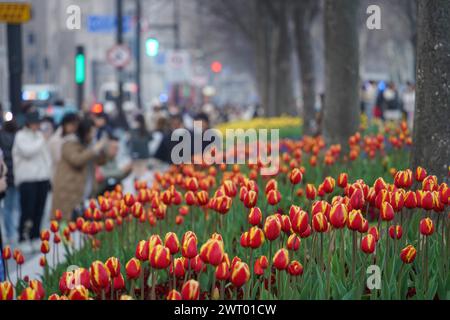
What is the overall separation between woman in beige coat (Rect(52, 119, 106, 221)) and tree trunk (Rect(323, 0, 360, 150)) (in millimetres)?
3092

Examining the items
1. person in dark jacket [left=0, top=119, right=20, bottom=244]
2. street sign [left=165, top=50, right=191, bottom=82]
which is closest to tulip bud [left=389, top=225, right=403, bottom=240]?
person in dark jacket [left=0, top=119, right=20, bottom=244]

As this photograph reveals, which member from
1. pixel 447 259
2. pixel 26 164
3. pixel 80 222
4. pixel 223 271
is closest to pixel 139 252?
pixel 223 271

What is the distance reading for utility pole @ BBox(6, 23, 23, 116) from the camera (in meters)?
13.3

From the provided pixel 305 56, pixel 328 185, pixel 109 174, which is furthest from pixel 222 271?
pixel 305 56

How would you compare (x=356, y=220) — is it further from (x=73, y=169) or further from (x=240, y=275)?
(x=73, y=169)

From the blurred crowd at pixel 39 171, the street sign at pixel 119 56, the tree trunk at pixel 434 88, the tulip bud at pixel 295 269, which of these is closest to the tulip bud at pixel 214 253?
the tulip bud at pixel 295 269

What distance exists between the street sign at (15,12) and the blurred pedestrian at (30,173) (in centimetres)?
122

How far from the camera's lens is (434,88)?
25.3 feet

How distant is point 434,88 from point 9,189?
7469mm

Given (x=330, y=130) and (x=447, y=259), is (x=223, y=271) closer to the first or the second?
(x=447, y=259)

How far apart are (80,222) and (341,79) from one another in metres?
7.16

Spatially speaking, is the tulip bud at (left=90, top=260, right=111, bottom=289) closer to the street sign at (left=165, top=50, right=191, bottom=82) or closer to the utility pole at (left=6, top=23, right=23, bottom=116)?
the utility pole at (left=6, top=23, right=23, bottom=116)

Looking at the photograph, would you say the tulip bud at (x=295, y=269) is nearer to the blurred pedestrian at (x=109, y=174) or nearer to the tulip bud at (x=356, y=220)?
the tulip bud at (x=356, y=220)

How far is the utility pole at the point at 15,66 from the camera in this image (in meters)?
13.3
